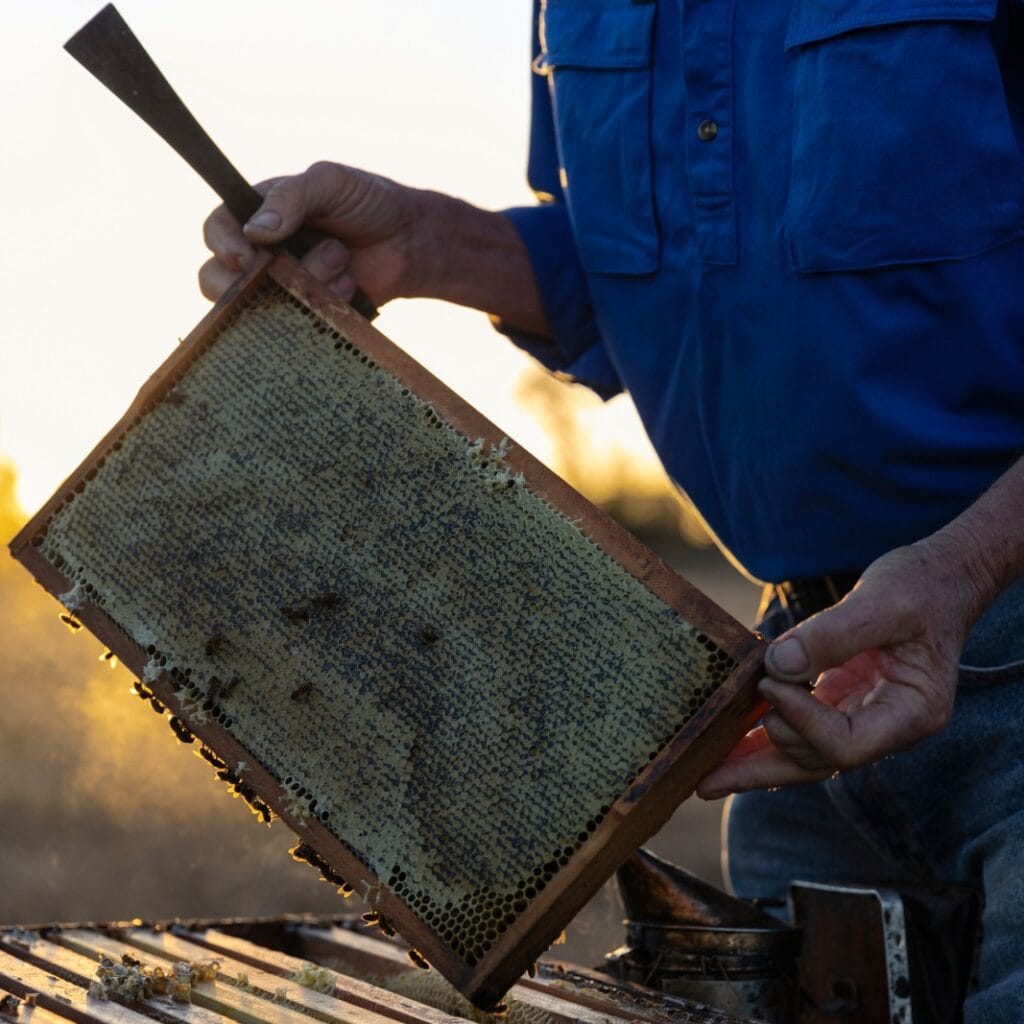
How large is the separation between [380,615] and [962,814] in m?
1.24

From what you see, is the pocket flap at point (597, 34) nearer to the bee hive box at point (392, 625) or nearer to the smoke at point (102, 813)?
the bee hive box at point (392, 625)

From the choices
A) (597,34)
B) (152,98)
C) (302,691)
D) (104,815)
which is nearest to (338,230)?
(152,98)

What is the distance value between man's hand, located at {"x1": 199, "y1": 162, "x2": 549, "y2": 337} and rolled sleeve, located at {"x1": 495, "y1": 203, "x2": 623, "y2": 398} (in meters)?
0.03

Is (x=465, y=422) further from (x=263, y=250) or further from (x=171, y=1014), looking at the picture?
(x=171, y=1014)

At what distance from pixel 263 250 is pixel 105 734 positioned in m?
3.68

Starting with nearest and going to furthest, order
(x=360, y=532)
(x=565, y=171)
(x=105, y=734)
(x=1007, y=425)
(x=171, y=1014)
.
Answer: (x=171, y=1014)
(x=360, y=532)
(x=1007, y=425)
(x=565, y=171)
(x=105, y=734)

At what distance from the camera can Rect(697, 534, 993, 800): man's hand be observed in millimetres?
2045

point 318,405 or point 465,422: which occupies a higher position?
point 318,405

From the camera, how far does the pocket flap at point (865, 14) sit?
244cm

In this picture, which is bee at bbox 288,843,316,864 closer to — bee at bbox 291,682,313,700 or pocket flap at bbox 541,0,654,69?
bee at bbox 291,682,313,700

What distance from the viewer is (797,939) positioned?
8.82 feet

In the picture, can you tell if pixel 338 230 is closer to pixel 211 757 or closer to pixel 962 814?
pixel 211 757

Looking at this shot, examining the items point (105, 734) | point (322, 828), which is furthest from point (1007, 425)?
point (105, 734)

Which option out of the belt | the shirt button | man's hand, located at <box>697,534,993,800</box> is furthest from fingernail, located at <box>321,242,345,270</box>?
man's hand, located at <box>697,534,993,800</box>
